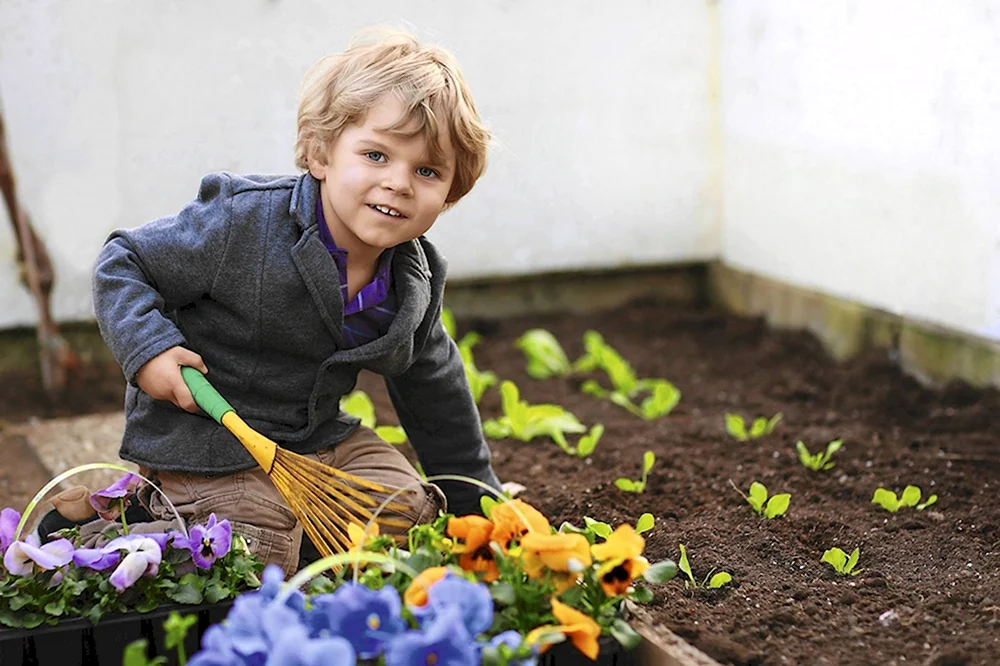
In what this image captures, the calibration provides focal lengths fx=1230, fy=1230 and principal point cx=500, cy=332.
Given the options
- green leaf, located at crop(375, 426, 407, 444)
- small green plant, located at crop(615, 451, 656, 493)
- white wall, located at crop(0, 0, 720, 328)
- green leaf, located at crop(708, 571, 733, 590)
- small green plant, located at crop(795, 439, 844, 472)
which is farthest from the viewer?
white wall, located at crop(0, 0, 720, 328)

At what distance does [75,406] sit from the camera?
3648 millimetres

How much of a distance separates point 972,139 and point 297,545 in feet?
6.68

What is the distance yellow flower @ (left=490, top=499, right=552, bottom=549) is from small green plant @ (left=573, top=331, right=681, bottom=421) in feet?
5.25

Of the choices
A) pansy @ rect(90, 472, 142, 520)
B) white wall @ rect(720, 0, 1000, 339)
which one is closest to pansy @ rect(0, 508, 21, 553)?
pansy @ rect(90, 472, 142, 520)

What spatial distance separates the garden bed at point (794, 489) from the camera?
188cm

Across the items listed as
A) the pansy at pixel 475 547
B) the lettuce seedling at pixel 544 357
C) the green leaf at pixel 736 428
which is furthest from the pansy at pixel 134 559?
the lettuce seedling at pixel 544 357

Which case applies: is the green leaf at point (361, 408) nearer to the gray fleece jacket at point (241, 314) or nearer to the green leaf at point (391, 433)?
the green leaf at point (391, 433)

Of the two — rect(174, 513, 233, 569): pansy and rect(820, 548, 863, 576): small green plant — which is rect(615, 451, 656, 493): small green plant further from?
rect(174, 513, 233, 569): pansy

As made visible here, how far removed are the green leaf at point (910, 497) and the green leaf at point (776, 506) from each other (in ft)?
0.89

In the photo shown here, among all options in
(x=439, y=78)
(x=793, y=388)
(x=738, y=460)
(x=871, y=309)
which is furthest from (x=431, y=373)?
(x=871, y=309)

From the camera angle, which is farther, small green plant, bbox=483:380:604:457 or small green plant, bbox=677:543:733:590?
small green plant, bbox=483:380:604:457

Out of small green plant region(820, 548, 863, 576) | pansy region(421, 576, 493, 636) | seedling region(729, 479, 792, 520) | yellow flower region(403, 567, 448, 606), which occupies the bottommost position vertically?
seedling region(729, 479, 792, 520)

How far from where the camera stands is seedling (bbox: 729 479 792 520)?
237 centimetres

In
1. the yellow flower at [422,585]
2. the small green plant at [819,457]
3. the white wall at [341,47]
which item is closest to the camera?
the yellow flower at [422,585]
